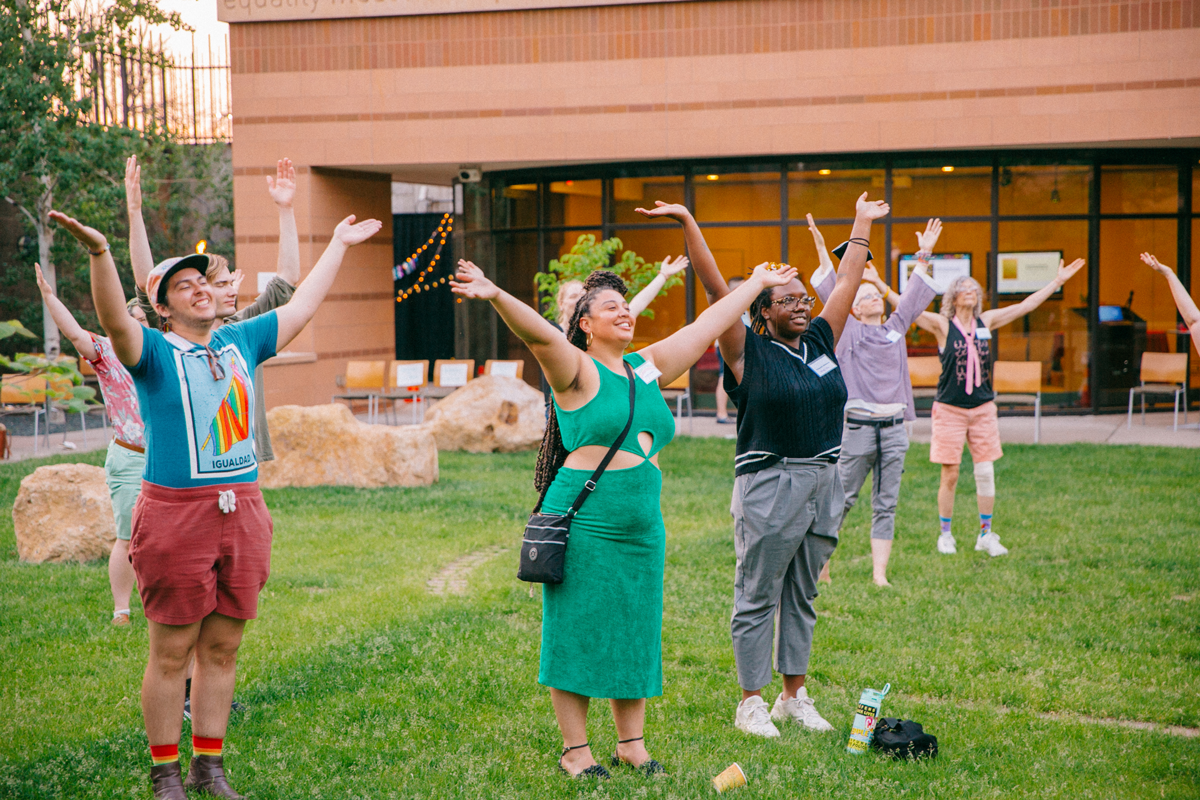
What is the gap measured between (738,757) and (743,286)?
6.10ft

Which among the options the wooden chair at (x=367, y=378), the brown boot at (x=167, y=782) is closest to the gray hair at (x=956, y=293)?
the brown boot at (x=167, y=782)

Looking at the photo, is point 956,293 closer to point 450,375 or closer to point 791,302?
point 791,302

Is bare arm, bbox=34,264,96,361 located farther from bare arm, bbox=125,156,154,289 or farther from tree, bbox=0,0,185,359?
tree, bbox=0,0,185,359

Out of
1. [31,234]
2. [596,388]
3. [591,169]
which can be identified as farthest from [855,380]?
[31,234]

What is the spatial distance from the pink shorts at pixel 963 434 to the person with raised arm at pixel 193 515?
5.44m

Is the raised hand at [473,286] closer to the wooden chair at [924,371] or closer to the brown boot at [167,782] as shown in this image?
the brown boot at [167,782]

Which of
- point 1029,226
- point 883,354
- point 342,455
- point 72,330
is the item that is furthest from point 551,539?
point 1029,226

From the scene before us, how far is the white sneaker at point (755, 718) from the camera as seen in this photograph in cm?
438

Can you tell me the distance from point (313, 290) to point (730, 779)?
2.39 metres

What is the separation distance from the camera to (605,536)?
362cm

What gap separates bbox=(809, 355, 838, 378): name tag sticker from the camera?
14.3ft

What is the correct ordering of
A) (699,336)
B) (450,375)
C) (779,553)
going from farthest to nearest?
1. (450,375)
2. (779,553)
3. (699,336)

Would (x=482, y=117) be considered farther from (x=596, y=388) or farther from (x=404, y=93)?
(x=596, y=388)

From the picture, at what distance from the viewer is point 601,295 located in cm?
376
